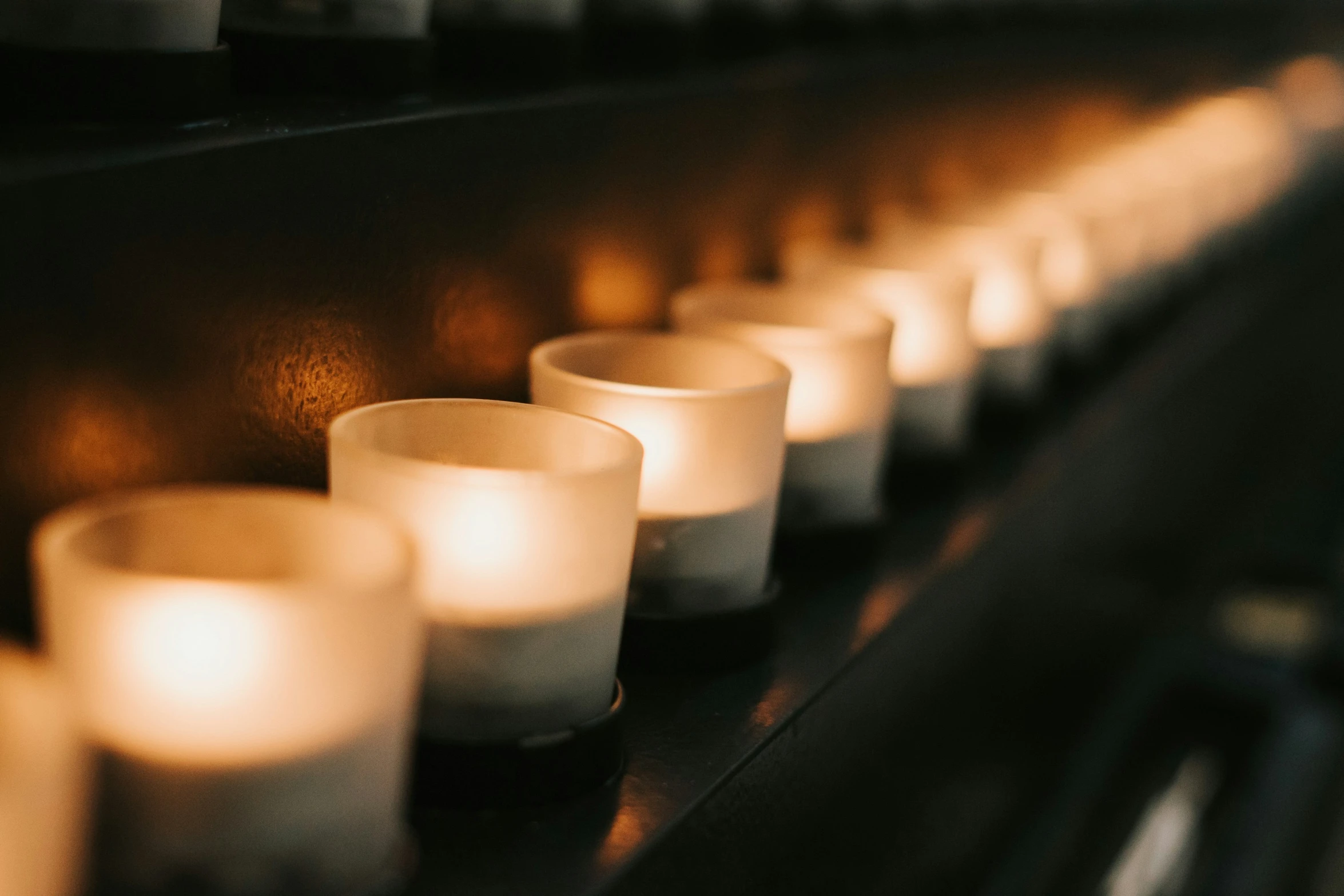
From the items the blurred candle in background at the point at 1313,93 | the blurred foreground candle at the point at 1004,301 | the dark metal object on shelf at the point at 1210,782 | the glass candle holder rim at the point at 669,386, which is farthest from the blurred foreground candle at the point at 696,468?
the blurred candle in background at the point at 1313,93

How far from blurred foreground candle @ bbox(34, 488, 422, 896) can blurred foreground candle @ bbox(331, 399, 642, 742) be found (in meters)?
0.05

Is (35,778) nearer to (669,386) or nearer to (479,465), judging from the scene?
(479,465)

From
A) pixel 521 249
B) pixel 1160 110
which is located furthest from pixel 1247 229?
pixel 521 249

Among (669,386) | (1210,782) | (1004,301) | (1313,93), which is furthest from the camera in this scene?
(1313,93)

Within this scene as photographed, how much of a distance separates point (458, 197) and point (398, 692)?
0.33 m

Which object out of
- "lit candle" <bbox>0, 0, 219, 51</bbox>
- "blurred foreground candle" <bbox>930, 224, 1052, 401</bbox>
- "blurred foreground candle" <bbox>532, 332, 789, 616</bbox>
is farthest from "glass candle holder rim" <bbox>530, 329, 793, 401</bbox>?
"blurred foreground candle" <bbox>930, 224, 1052, 401</bbox>

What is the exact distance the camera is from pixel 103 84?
1.67 ft

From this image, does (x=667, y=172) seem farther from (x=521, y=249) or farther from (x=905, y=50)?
(x=905, y=50)

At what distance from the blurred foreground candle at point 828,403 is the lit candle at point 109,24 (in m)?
0.37

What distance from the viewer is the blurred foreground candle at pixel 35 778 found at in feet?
1.12

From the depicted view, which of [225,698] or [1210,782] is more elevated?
[225,698]

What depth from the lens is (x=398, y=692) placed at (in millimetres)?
443

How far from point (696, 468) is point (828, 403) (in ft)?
0.66

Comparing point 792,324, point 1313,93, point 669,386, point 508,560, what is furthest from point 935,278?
point 1313,93
